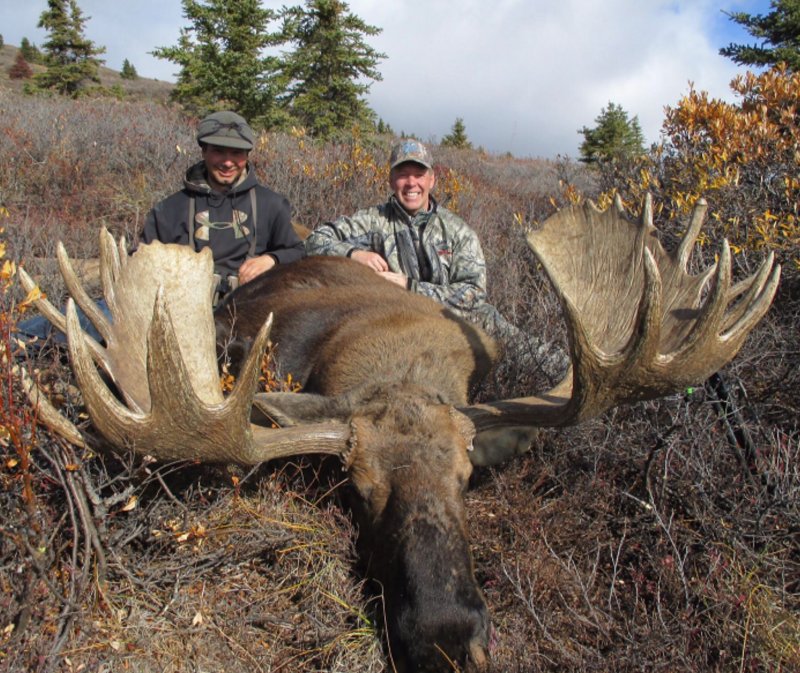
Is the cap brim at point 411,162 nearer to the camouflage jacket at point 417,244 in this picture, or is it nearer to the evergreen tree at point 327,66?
the camouflage jacket at point 417,244

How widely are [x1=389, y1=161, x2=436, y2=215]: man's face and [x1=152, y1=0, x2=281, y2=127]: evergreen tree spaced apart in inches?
389

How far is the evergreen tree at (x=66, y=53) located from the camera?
26109 mm

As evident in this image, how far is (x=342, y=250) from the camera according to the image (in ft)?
18.7

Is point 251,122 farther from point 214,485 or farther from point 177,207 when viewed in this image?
point 214,485

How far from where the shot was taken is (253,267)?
5.39 m

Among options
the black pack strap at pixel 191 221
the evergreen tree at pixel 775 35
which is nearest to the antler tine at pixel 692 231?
the black pack strap at pixel 191 221

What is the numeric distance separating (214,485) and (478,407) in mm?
1280

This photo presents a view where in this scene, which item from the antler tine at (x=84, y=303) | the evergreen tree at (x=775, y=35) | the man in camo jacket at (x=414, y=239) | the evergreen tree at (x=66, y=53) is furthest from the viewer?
the evergreen tree at (x=66, y=53)

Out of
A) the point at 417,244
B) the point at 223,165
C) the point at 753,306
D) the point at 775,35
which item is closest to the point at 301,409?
the point at 753,306

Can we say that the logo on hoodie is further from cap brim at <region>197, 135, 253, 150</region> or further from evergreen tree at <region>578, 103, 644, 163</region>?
evergreen tree at <region>578, 103, 644, 163</region>

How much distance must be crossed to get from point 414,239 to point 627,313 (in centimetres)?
279

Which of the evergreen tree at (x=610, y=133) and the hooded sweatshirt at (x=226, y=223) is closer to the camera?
the hooded sweatshirt at (x=226, y=223)

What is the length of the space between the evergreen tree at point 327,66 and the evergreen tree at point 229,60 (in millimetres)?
546

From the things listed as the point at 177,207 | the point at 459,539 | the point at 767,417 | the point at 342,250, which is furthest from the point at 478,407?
the point at 177,207
